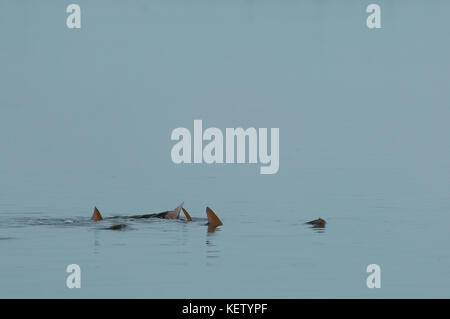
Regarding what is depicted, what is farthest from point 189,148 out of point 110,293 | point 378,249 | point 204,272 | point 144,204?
point 110,293

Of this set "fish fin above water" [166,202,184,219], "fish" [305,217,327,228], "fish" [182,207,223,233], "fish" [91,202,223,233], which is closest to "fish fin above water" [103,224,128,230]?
"fish" [91,202,223,233]

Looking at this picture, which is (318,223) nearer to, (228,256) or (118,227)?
(118,227)

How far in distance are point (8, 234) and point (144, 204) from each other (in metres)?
8.67

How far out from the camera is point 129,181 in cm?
4353

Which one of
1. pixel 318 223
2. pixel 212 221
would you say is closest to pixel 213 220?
Answer: pixel 212 221

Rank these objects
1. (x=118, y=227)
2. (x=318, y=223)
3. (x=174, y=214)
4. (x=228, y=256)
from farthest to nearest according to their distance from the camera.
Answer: (x=174, y=214), (x=318, y=223), (x=118, y=227), (x=228, y=256)

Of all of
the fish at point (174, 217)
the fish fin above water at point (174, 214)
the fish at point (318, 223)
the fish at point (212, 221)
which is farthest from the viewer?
the fish fin above water at point (174, 214)

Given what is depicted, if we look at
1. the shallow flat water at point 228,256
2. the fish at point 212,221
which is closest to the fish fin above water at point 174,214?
the shallow flat water at point 228,256

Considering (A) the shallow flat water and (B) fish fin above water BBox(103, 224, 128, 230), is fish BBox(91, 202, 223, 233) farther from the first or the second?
(A) the shallow flat water

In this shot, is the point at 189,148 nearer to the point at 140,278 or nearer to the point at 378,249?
the point at 378,249

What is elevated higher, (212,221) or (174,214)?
(174,214)

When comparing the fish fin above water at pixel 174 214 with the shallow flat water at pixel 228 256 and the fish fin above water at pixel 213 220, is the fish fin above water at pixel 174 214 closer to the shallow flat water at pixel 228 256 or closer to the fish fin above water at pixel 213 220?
the shallow flat water at pixel 228 256
